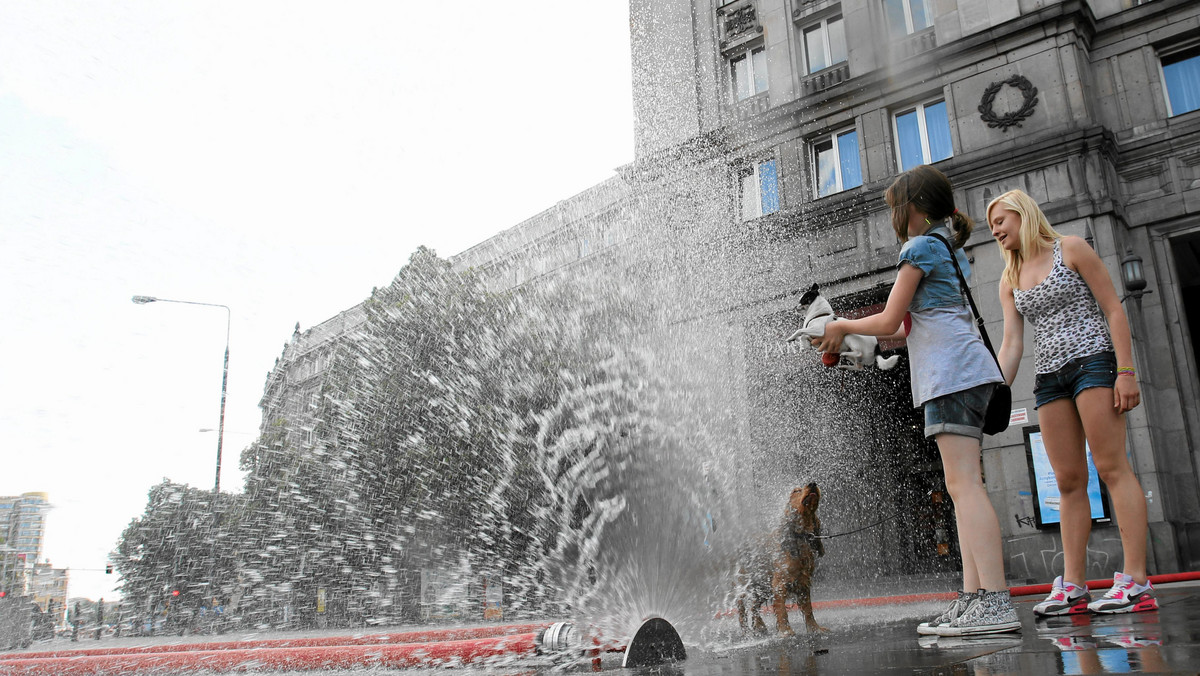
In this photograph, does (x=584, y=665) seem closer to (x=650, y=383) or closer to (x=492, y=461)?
(x=650, y=383)

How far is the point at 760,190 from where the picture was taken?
15445mm

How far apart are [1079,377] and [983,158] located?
417 inches

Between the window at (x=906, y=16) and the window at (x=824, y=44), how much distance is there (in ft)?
3.28

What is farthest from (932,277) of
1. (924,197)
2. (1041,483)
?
(1041,483)

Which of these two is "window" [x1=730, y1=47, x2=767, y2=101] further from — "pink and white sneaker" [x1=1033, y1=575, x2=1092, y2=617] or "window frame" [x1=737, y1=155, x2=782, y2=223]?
"pink and white sneaker" [x1=1033, y1=575, x2=1092, y2=617]

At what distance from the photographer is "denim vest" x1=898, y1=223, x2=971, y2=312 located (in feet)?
10.2

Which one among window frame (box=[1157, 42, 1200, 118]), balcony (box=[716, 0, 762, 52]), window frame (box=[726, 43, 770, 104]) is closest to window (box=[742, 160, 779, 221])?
window frame (box=[726, 43, 770, 104])

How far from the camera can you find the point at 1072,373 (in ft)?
11.8

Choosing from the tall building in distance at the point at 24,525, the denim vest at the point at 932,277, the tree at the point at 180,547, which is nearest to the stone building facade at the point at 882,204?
the tall building in distance at the point at 24,525

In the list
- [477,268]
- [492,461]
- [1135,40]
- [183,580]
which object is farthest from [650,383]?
[183,580]

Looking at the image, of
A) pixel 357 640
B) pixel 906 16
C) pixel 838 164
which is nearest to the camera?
pixel 357 640

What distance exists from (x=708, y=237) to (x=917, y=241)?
37.4 feet

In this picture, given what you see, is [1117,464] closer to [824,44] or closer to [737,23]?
[824,44]

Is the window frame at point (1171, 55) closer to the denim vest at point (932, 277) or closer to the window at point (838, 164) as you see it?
the window at point (838, 164)
